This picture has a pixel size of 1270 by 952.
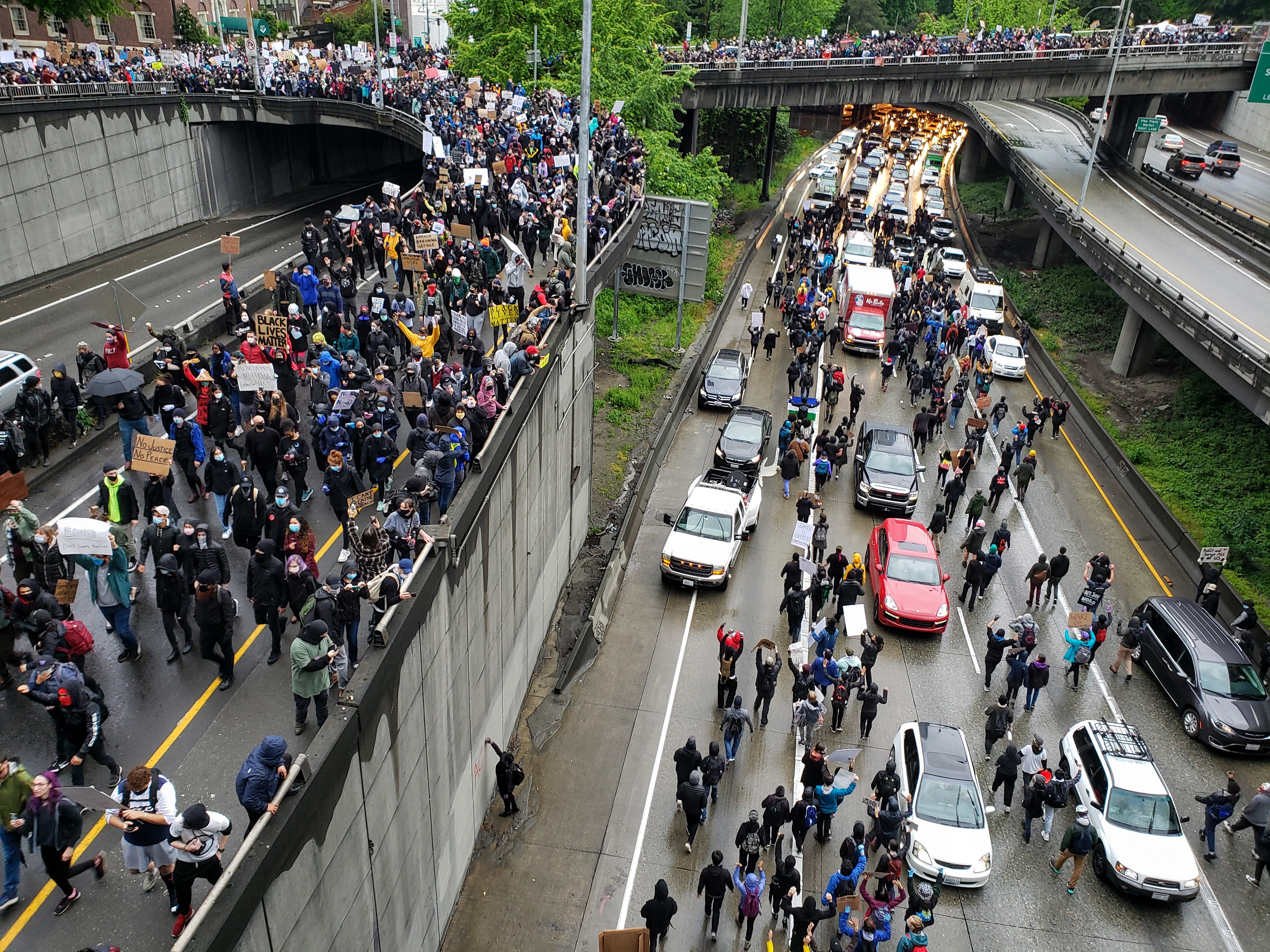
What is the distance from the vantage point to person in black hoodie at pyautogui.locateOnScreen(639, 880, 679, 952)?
11.7 metres

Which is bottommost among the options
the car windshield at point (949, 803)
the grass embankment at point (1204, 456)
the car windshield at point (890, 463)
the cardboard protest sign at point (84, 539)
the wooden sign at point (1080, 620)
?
the grass embankment at point (1204, 456)

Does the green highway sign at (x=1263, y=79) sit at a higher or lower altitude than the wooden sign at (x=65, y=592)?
higher

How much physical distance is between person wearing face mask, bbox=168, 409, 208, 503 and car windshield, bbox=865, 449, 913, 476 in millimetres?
16158

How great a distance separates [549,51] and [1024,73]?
2635 centimetres

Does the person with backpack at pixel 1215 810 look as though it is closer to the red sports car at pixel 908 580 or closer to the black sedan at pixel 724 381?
the red sports car at pixel 908 580

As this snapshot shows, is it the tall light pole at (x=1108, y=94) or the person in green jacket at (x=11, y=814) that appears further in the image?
the tall light pole at (x=1108, y=94)

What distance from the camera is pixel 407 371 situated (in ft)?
53.4

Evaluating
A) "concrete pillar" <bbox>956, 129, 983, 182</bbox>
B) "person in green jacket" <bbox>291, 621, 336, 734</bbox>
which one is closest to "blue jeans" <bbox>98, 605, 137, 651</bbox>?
"person in green jacket" <bbox>291, 621, 336, 734</bbox>

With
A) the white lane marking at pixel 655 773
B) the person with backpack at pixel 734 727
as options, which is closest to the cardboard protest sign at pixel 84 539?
the white lane marking at pixel 655 773

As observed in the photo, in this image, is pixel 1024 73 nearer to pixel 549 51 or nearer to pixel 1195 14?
pixel 549 51

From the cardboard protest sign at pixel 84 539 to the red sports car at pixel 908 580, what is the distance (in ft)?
47.8

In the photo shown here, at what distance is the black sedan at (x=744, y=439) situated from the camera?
84.0ft

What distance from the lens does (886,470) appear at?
Result: 2483cm

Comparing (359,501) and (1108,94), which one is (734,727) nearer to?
(359,501)
